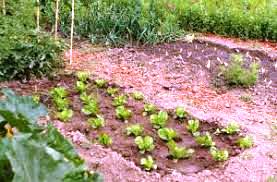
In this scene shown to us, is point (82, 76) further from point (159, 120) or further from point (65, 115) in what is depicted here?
point (159, 120)

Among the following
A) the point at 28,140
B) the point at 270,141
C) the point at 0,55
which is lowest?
the point at 270,141

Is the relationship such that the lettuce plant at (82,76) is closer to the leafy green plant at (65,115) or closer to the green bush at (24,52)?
the green bush at (24,52)

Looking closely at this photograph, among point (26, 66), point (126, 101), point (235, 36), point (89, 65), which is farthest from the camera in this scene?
point (235, 36)

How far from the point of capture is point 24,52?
524 cm

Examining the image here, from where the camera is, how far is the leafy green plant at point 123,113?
14.8 feet

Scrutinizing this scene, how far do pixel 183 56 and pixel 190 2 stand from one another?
77.7 inches

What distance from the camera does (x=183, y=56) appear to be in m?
6.16

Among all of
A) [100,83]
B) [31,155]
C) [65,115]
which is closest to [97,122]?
[65,115]

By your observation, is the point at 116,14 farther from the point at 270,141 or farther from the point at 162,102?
the point at 270,141

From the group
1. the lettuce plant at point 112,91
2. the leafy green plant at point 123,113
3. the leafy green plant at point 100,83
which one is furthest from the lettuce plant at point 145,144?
the leafy green plant at point 100,83

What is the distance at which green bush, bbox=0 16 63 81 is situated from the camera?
16.8ft

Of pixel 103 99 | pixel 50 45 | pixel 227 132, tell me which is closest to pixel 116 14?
pixel 50 45

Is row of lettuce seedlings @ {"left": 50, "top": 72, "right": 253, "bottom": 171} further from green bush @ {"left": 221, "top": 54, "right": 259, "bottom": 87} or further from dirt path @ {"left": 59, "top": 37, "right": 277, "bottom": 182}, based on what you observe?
green bush @ {"left": 221, "top": 54, "right": 259, "bottom": 87}

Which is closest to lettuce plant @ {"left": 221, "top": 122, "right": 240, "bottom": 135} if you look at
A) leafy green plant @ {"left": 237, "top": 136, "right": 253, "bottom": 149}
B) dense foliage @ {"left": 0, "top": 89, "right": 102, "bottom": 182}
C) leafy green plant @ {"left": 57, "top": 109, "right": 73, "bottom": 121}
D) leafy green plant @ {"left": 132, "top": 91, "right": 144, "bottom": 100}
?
leafy green plant @ {"left": 237, "top": 136, "right": 253, "bottom": 149}
